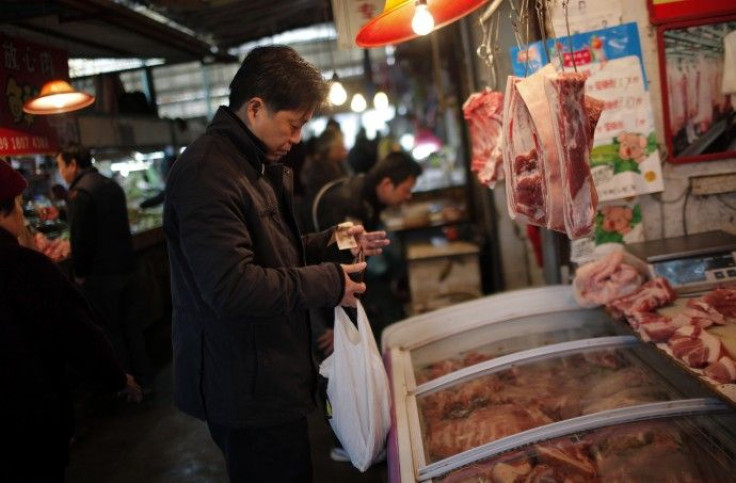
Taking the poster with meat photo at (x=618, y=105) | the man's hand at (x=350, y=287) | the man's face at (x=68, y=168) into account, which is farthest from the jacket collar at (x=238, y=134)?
the man's face at (x=68, y=168)

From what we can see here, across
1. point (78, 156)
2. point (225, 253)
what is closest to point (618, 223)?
point (225, 253)

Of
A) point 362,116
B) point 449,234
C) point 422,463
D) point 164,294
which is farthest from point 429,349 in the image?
point 362,116

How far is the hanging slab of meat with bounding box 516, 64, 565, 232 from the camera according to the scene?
2566 millimetres

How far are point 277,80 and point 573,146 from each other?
132 cm

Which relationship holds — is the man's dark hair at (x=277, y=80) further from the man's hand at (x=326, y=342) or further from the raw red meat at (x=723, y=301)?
the raw red meat at (x=723, y=301)

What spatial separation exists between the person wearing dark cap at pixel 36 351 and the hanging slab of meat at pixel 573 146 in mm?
2433

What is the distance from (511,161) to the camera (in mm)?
2908

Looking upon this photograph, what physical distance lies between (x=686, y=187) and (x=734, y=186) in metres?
0.30

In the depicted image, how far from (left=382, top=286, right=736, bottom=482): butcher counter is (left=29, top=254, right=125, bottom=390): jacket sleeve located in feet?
5.02

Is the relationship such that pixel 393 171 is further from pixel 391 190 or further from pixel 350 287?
pixel 350 287

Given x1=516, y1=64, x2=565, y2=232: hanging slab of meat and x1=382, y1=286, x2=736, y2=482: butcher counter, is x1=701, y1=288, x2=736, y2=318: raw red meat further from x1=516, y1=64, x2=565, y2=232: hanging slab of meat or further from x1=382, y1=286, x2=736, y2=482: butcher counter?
x1=516, y1=64, x2=565, y2=232: hanging slab of meat

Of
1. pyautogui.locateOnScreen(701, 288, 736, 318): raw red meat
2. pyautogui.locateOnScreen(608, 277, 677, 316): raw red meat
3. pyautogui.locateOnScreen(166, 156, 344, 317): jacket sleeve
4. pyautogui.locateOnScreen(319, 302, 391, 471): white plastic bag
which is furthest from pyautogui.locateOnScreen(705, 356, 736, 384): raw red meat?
pyautogui.locateOnScreen(166, 156, 344, 317): jacket sleeve

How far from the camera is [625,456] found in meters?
2.54

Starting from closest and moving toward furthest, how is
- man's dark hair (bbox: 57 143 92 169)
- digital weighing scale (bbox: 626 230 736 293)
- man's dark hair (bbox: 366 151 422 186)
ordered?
1. digital weighing scale (bbox: 626 230 736 293)
2. man's dark hair (bbox: 366 151 422 186)
3. man's dark hair (bbox: 57 143 92 169)
